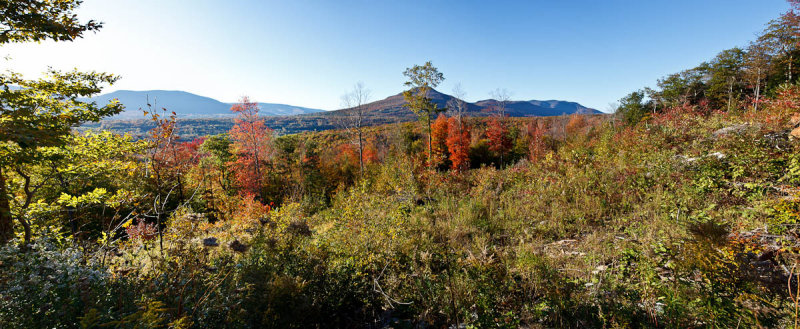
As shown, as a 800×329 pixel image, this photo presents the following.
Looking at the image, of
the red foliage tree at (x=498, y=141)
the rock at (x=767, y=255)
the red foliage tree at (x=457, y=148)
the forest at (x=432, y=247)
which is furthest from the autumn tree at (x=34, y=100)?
the red foliage tree at (x=498, y=141)

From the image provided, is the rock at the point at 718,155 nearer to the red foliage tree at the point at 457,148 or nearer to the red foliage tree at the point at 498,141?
the red foliage tree at the point at 457,148

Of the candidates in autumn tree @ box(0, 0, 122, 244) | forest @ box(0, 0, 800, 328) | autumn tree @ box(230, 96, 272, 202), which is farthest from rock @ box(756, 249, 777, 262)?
autumn tree @ box(230, 96, 272, 202)

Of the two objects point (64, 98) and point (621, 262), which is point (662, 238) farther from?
point (64, 98)

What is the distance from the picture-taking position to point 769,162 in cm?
482

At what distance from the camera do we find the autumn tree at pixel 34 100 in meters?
3.41

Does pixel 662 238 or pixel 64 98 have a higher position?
pixel 64 98

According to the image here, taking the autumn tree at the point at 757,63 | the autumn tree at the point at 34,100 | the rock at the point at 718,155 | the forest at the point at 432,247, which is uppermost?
the autumn tree at the point at 757,63

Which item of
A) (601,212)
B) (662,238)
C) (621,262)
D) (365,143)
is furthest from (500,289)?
(365,143)

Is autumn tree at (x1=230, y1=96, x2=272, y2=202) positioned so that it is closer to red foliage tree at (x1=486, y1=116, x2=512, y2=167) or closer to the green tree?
red foliage tree at (x1=486, y1=116, x2=512, y2=167)

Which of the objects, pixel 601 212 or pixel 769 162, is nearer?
pixel 769 162

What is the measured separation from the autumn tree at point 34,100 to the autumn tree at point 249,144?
1417 centimetres

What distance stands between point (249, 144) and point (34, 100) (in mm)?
15393

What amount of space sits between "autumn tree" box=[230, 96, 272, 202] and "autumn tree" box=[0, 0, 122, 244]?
14.2m

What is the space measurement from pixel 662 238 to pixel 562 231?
1.54 metres
